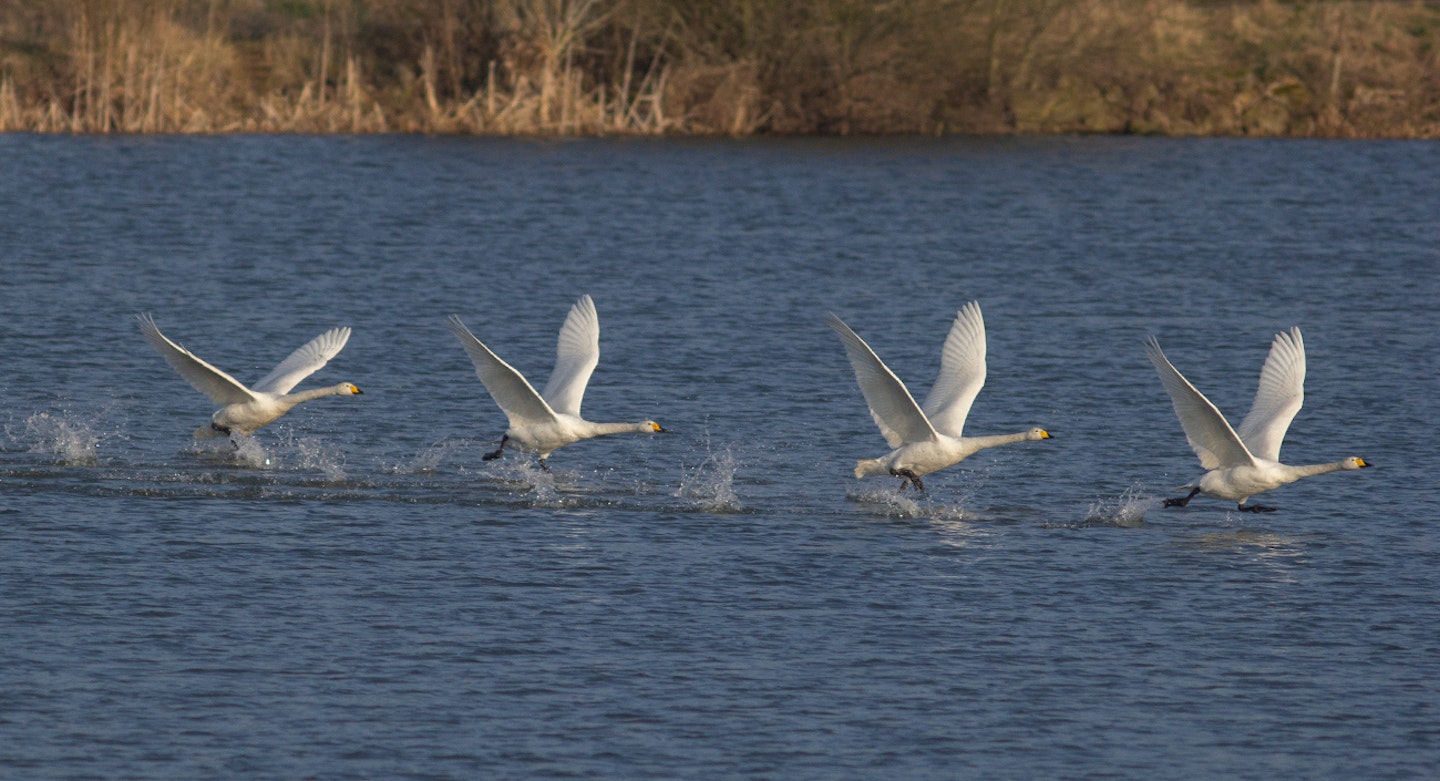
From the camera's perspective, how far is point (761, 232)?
35.7 meters

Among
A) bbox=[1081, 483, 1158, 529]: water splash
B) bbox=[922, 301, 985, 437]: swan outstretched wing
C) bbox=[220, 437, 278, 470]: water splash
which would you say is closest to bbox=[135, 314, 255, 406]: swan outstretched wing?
bbox=[220, 437, 278, 470]: water splash

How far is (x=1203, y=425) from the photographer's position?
15.1 metres

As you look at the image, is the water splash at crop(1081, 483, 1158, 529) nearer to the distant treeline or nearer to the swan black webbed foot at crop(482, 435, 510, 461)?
the swan black webbed foot at crop(482, 435, 510, 461)

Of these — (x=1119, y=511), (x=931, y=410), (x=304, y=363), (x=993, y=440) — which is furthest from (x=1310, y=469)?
(x=304, y=363)

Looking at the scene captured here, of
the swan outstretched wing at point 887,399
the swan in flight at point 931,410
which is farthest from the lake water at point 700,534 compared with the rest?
the swan outstretched wing at point 887,399

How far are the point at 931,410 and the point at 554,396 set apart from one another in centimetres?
325

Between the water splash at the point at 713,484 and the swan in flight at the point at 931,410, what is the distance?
117 cm

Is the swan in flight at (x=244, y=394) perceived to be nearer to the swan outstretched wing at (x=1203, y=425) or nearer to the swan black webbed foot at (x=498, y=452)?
the swan black webbed foot at (x=498, y=452)

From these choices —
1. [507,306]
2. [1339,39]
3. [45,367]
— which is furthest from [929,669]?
[1339,39]

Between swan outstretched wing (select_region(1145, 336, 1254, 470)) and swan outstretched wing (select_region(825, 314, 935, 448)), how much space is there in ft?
6.14

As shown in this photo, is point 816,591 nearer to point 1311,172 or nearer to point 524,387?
point 524,387

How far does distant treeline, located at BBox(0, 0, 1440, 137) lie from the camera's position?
44.3 meters

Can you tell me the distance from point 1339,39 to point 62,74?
32306 millimetres

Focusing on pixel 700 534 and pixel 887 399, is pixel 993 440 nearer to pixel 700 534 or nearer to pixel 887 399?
pixel 887 399
